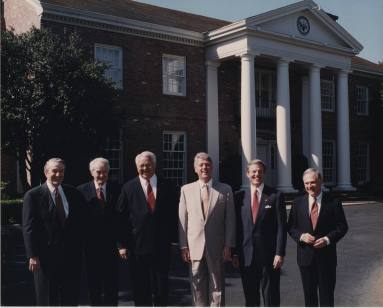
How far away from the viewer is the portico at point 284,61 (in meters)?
19.1

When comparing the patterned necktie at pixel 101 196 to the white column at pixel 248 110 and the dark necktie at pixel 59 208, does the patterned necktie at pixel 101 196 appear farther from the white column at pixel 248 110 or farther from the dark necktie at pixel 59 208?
the white column at pixel 248 110

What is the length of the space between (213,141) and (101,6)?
24.3 feet

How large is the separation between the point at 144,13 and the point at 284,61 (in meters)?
6.56

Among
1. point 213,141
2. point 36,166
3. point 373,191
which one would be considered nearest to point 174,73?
point 213,141

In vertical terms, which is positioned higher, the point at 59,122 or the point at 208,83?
the point at 208,83

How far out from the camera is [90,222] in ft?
17.8

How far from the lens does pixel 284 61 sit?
2047 cm

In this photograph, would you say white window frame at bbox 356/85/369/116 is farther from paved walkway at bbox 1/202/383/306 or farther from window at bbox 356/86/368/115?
paved walkway at bbox 1/202/383/306

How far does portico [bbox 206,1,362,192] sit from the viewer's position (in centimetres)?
1911

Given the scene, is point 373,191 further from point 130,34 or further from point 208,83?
point 130,34

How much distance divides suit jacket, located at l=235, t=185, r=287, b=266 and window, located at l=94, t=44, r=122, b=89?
13.6 m

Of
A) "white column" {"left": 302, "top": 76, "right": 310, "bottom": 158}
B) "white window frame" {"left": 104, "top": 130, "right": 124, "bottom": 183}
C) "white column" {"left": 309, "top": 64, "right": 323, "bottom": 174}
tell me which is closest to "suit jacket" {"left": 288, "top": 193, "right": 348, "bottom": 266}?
"white window frame" {"left": 104, "top": 130, "right": 124, "bottom": 183}

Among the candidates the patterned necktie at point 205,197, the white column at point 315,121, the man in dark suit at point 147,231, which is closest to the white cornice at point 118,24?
the white column at point 315,121

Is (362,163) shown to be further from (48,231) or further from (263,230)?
(48,231)
